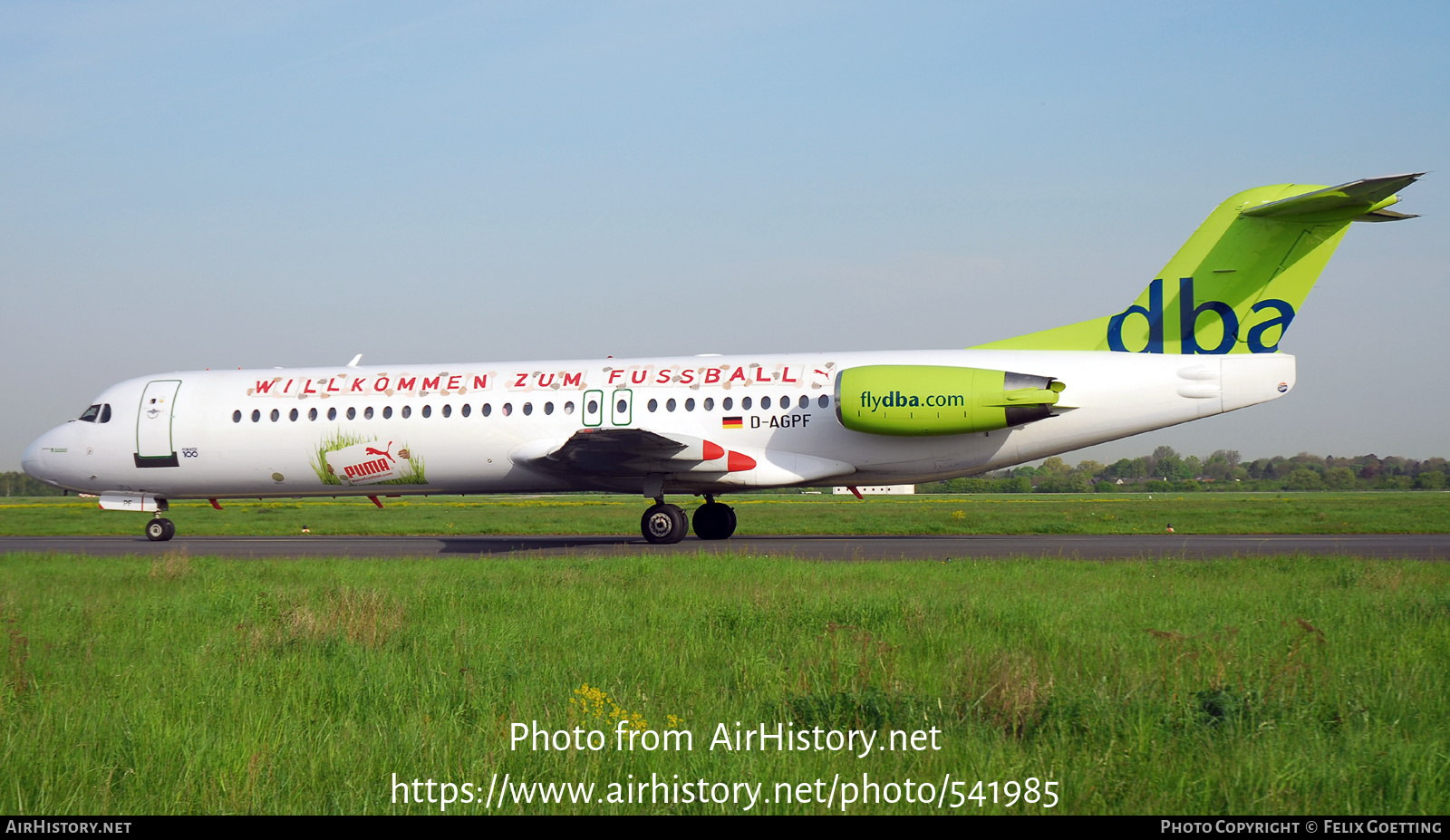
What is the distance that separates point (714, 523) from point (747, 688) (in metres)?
16.3

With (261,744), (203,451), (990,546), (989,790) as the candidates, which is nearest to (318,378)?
(203,451)

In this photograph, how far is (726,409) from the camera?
20.0m

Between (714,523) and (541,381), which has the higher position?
(541,381)

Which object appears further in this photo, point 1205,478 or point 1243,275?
point 1205,478

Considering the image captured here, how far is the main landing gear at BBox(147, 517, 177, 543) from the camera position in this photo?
23016mm

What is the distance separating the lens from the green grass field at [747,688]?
14.3 feet

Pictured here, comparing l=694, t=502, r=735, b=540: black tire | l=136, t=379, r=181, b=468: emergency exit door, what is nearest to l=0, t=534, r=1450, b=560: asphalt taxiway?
l=694, t=502, r=735, b=540: black tire

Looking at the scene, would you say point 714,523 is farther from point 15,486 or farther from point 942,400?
point 15,486

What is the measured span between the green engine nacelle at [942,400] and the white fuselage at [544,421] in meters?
0.42

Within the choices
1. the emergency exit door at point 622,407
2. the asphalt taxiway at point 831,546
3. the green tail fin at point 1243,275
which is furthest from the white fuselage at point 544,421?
the asphalt taxiway at point 831,546

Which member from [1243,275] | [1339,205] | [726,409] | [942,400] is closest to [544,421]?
[726,409]

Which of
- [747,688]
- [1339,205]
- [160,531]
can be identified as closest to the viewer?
[747,688]

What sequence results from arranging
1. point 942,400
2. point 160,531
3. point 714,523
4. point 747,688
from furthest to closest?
point 160,531
point 714,523
point 942,400
point 747,688

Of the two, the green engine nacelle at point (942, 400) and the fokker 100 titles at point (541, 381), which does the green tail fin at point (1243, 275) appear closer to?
the green engine nacelle at point (942, 400)
